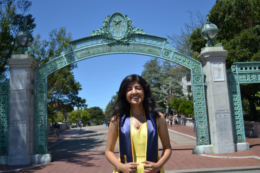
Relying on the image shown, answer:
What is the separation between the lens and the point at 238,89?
839 centimetres

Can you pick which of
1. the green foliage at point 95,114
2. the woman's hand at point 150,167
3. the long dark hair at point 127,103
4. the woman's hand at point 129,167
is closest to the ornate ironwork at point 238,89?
the long dark hair at point 127,103

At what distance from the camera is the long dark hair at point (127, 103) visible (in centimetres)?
238

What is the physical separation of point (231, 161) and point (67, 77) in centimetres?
1592

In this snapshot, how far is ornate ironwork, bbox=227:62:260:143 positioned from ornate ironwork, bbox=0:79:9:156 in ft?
28.5

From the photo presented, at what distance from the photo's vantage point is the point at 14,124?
7527mm

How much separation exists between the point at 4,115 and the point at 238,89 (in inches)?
361

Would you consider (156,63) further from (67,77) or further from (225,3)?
(225,3)

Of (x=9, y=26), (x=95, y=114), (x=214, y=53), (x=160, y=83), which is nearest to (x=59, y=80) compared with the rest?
(x=9, y=26)

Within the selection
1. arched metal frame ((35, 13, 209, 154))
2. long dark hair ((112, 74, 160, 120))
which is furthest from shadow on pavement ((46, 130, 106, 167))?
long dark hair ((112, 74, 160, 120))

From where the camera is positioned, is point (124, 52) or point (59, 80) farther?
point (59, 80)

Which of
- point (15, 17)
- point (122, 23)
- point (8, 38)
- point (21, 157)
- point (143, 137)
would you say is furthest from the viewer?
point (15, 17)

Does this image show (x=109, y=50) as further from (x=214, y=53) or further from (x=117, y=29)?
(x=214, y=53)

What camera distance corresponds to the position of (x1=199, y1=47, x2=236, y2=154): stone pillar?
7699mm

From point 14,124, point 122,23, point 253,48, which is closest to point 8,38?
point 14,124
